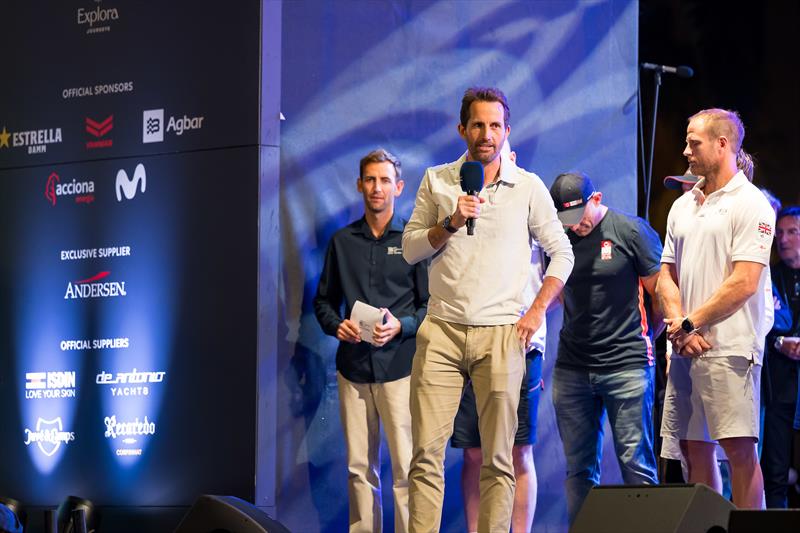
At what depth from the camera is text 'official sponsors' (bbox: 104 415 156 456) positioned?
20.8 feet

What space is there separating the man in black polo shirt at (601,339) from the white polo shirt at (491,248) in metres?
0.81

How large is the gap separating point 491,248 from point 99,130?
3046 millimetres

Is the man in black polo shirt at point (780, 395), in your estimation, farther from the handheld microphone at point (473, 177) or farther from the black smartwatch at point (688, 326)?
the handheld microphone at point (473, 177)

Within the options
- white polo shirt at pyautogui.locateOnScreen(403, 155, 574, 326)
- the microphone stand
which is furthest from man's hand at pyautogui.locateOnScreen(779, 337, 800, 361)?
white polo shirt at pyautogui.locateOnScreen(403, 155, 574, 326)

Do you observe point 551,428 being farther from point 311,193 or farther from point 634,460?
point 311,193

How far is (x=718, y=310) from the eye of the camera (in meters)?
4.54

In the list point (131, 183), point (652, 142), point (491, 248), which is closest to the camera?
point (491, 248)

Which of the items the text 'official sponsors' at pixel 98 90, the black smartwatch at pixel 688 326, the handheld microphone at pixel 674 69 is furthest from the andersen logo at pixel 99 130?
the black smartwatch at pixel 688 326

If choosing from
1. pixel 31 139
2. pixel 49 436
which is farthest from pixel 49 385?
pixel 31 139

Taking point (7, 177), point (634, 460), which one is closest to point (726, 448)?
point (634, 460)

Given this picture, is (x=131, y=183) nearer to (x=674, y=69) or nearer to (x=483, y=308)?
(x=483, y=308)

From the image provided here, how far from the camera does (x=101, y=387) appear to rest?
651cm

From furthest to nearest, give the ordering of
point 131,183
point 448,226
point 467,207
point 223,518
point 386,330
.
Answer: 1. point 131,183
2. point 386,330
3. point 448,226
4. point 467,207
5. point 223,518

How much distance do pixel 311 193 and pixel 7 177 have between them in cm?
203
